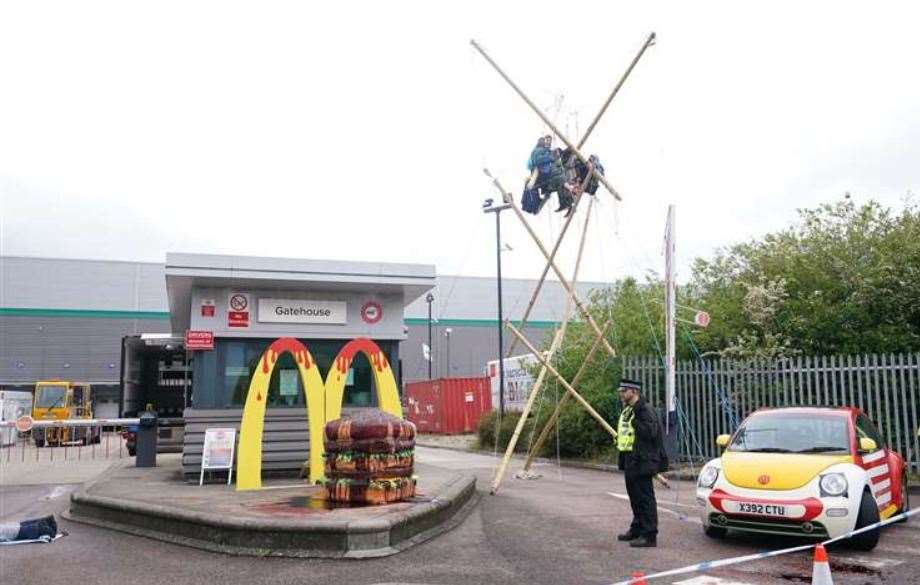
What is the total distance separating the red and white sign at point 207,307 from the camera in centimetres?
1337

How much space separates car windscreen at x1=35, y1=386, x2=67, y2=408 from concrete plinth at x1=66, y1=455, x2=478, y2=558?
25.2 m

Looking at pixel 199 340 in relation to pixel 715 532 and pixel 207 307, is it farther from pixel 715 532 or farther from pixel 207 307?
pixel 715 532

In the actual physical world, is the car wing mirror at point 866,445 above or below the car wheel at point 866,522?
above

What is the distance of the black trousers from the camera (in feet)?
26.8

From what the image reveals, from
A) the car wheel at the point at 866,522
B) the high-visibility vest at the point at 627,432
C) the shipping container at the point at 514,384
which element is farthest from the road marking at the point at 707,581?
the shipping container at the point at 514,384

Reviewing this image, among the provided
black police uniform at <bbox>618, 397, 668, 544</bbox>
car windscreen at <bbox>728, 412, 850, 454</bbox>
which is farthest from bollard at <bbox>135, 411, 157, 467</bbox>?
car windscreen at <bbox>728, 412, 850, 454</bbox>

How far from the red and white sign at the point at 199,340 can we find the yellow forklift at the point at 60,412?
21261 mm

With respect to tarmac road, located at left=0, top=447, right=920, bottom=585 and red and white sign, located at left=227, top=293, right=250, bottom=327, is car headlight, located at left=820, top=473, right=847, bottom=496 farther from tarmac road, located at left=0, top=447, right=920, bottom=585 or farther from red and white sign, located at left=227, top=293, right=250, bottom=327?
red and white sign, located at left=227, top=293, right=250, bottom=327

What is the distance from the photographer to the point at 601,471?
1703 cm

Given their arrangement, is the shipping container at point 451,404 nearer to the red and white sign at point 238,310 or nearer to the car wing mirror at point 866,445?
the red and white sign at point 238,310

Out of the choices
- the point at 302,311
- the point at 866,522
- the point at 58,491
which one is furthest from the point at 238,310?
the point at 866,522

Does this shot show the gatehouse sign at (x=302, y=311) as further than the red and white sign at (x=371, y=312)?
No

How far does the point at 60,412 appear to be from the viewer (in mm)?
33406

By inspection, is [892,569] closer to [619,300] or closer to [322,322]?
[322,322]
